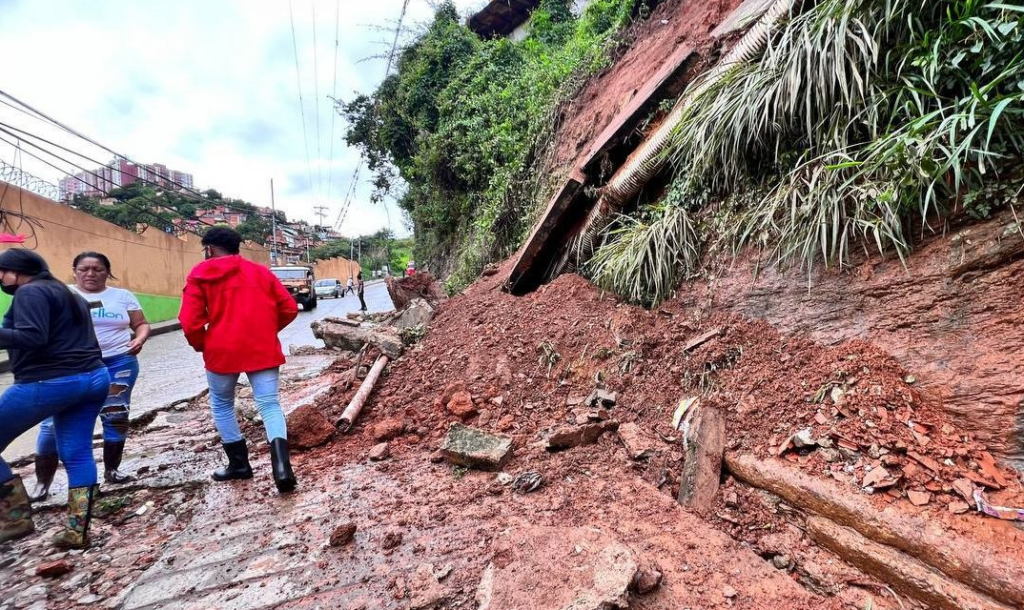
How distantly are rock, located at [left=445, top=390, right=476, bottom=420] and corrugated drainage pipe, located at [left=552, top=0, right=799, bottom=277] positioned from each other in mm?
2335

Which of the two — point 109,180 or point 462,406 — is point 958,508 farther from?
point 109,180

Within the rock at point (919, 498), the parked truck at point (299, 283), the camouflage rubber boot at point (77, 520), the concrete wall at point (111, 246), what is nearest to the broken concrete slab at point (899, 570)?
the rock at point (919, 498)

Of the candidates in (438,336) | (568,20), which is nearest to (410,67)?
(568,20)

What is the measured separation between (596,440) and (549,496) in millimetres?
564

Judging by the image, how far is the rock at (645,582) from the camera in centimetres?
170

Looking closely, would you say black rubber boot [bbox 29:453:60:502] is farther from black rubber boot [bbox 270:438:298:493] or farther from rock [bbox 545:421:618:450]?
rock [bbox 545:421:618:450]

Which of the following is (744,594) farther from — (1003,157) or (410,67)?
(410,67)

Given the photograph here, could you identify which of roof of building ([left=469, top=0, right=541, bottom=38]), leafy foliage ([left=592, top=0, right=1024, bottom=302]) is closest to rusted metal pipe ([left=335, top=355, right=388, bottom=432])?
leafy foliage ([left=592, top=0, right=1024, bottom=302])

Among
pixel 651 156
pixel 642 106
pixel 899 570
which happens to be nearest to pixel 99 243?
pixel 642 106

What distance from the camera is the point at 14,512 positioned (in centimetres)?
248

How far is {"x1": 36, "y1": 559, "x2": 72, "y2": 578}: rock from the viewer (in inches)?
83.7

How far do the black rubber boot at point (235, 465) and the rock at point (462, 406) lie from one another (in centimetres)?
142

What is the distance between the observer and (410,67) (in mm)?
14586

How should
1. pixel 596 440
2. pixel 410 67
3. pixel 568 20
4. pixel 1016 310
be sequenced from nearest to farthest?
1. pixel 1016 310
2. pixel 596 440
3. pixel 568 20
4. pixel 410 67
